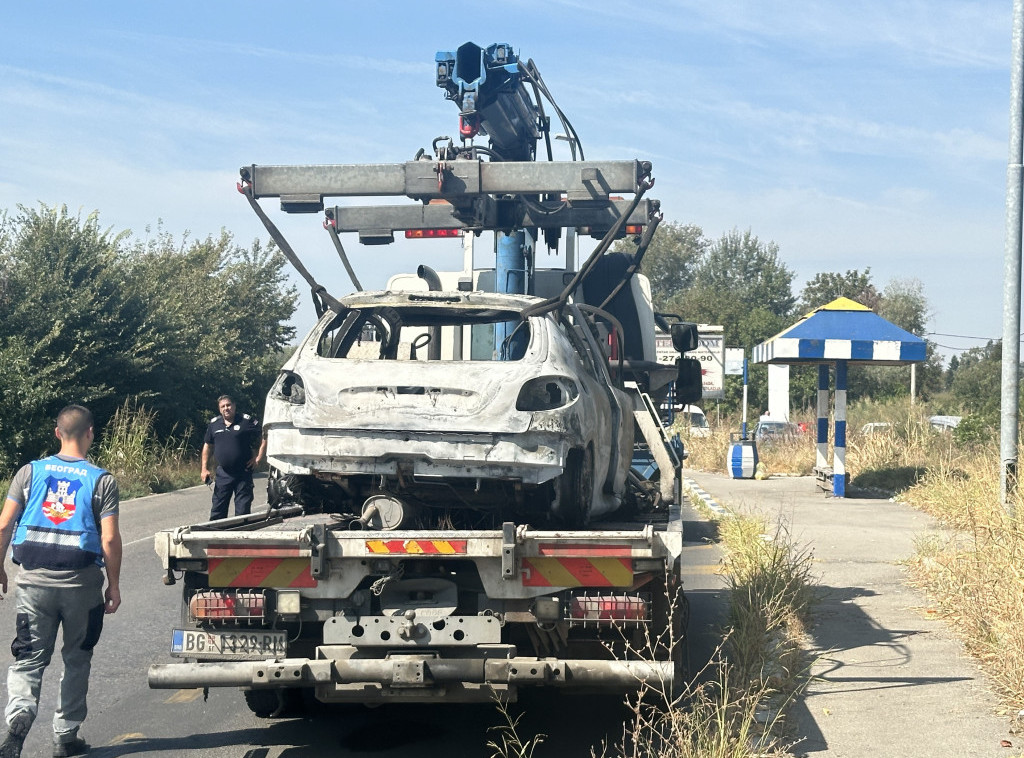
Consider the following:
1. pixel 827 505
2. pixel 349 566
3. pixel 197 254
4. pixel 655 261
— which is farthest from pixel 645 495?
pixel 655 261

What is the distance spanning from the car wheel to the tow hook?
108 centimetres

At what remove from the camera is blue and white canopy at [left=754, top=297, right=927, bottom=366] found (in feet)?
65.2

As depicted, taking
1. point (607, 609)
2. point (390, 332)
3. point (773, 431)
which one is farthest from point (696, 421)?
point (607, 609)

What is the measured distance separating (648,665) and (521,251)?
5891 millimetres

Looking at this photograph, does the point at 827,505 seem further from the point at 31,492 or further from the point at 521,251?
the point at 31,492

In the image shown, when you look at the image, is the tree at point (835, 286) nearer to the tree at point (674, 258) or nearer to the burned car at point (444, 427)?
the tree at point (674, 258)

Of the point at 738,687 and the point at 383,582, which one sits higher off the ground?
the point at 383,582

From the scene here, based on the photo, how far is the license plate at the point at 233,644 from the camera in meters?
5.88

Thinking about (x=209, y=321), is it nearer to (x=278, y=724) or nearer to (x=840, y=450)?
(x=840, y=450)

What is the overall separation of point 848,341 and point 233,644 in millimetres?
15708

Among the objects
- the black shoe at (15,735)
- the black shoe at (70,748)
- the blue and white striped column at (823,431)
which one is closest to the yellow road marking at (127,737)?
the black shoe at (70,748)

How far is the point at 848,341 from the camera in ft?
65.4

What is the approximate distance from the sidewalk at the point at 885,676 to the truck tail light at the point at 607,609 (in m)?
1.13

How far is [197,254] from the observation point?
125 feet
